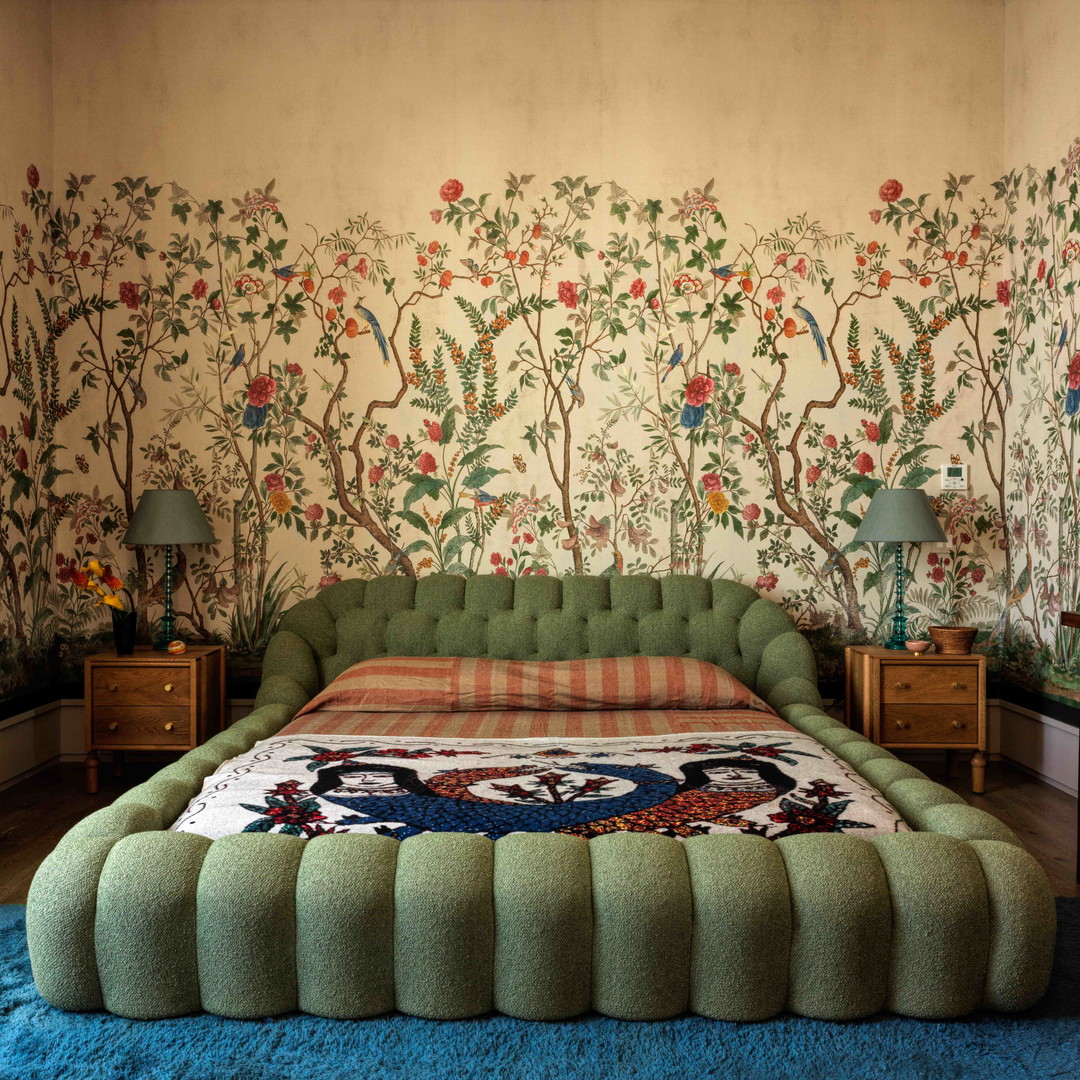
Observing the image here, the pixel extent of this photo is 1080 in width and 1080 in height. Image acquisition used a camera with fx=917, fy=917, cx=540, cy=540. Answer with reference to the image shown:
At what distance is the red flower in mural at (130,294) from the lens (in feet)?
12.5

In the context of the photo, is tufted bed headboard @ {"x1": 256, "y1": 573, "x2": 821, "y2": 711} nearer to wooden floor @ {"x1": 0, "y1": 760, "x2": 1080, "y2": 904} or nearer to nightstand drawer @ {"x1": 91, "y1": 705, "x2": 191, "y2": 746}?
nightstand drawer @ {"x1": 91, "y1": 705, "x2": 191, "y2": 746}

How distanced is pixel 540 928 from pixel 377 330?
109 inches

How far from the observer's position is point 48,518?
3809 mm

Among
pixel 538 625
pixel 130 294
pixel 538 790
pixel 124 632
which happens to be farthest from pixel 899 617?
pixel 130 294

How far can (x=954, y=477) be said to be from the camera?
3.84 m

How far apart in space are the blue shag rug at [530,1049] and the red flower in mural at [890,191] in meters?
3.18

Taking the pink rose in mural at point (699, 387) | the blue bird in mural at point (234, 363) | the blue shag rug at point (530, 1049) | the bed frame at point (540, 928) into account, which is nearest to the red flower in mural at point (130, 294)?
the blue bird in mural at point (234, 363)

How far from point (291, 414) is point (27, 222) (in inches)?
49.8

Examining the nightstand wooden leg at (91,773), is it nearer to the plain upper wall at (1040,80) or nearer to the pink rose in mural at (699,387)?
the pink rose in mural at (699,387)

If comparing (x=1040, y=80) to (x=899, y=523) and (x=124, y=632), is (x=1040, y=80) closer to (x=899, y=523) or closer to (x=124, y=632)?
(x=899, y=523)

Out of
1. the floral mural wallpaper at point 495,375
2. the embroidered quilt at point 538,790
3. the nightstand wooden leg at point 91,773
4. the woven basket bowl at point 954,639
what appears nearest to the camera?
the embroidered quilt at point 538,790

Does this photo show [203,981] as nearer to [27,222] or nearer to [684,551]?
[684,551]

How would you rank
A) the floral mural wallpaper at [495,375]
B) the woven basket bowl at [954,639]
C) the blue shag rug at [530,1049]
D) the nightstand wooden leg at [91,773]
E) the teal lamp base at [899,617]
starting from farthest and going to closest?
the floral mural wallpaper at [495,375], the teal lamp base at [899,617], the woven basket bowl at [954,639], the nightstand wooden leg at [91,773], the blue shag rug at [530,1049]

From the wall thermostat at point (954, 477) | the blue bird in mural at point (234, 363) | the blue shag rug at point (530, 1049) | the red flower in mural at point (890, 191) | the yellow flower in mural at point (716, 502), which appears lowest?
the blue shag rug at point (530, 1049)
